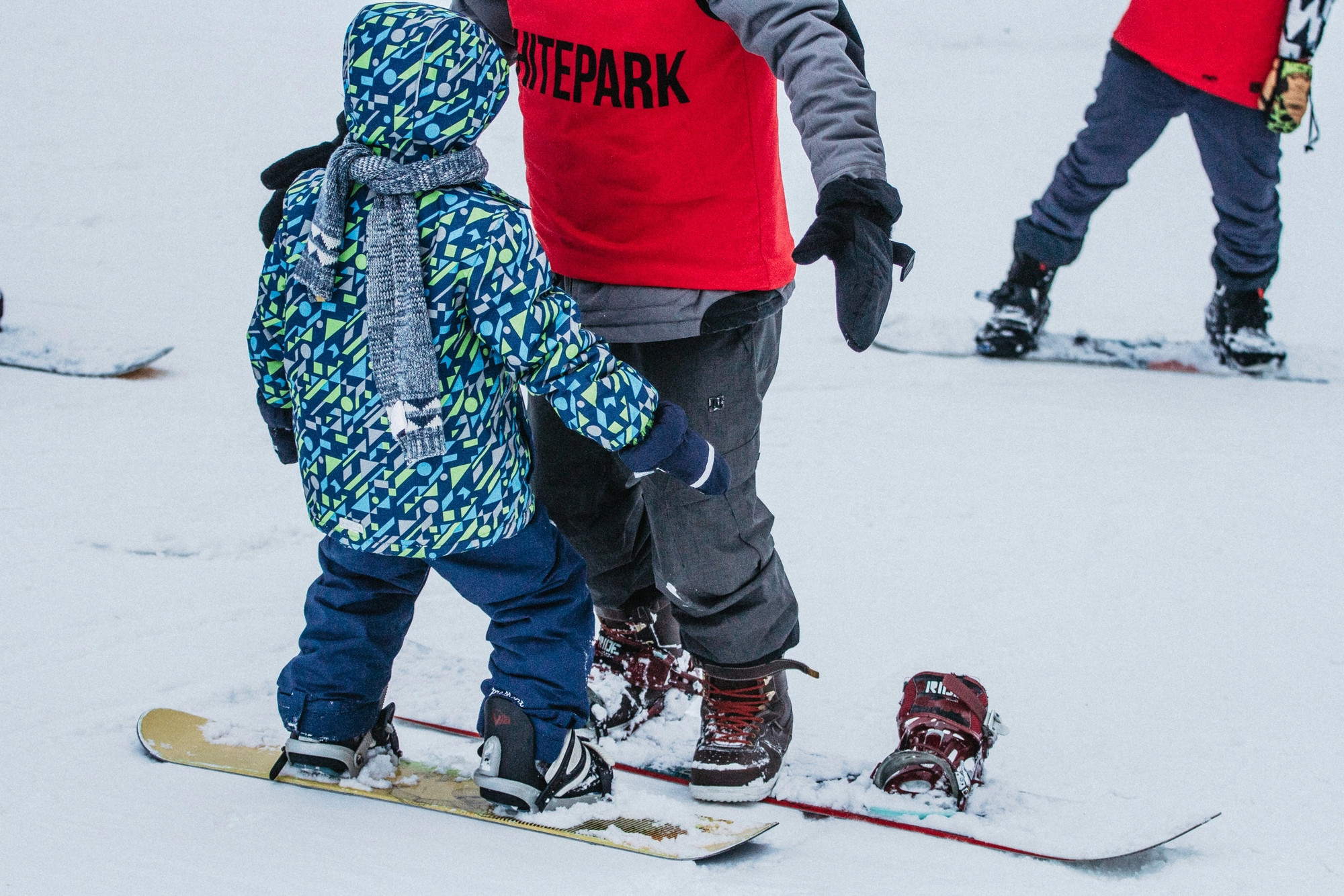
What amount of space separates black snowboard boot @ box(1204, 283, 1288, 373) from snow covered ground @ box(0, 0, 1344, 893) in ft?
0.38

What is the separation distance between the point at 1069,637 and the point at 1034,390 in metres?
1.64

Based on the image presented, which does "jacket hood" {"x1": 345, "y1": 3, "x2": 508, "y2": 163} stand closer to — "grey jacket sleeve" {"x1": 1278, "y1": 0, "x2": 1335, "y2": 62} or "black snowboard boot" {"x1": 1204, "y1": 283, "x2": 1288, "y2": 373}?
"grey jacket sleeve" {"x1": 1278, "y1": 0, "x2": 1335, "y2": 62}

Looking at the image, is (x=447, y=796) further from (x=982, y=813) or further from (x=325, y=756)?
(x=982, y=813)

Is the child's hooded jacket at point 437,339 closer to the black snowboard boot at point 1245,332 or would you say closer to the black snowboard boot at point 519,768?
the black snowboard boot at point 519,768

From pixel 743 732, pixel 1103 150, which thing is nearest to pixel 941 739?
pixel 743 732

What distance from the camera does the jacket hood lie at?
151 centimetres

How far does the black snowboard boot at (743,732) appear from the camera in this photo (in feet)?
6.43

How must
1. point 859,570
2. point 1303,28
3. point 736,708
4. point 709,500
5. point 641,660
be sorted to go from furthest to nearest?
point 1303,28 < point 859,570 < point 641,660 < point 736,708 < point 709,500

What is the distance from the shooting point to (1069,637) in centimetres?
252

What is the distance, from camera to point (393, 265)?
1539mm

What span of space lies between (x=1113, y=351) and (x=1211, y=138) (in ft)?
2.63

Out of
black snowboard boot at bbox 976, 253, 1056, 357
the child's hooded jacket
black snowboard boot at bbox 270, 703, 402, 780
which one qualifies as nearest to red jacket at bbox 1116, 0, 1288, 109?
black snowboard boot at bbox 976, 253, 1056, 357

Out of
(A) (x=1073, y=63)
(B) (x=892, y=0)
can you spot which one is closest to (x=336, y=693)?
(A) (x=1073, y=63)

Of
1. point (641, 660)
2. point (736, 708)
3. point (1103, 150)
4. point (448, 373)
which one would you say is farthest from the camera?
point (1103, 150)
